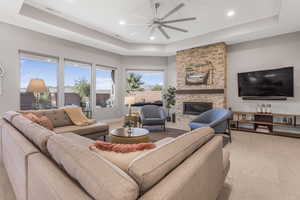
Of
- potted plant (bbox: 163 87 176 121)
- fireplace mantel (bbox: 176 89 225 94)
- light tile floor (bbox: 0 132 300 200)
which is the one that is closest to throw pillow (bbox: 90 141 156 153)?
light tile floor (bbox: 0 132 300 200)

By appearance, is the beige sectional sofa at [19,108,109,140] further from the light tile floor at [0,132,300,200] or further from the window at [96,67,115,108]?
the window at [96,67,115,108]

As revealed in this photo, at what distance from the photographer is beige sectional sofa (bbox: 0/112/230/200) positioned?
24.1 inches

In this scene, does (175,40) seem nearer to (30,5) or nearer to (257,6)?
(257,6)

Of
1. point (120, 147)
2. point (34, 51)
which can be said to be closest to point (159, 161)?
point (120, 147)

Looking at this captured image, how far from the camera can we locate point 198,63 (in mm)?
5648

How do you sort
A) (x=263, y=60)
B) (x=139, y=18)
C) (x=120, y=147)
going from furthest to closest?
(x=263, y=60) → (x=139, y=18) → (x=120, y=147)

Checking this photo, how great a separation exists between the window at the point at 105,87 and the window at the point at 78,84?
409 millimetres

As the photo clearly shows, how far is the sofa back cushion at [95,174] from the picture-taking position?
22.0 inches

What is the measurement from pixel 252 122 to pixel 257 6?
3054 millimetres

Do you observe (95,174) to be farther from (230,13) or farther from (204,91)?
(204,91)

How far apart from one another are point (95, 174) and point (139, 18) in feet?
14.0

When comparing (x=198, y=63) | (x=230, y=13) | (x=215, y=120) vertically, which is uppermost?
(x=230, y=13)

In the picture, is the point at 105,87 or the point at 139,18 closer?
the point at 139,18

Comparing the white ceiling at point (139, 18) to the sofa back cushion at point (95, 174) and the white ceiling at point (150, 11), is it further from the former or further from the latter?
the sofa back cushion at point (95, 174)
